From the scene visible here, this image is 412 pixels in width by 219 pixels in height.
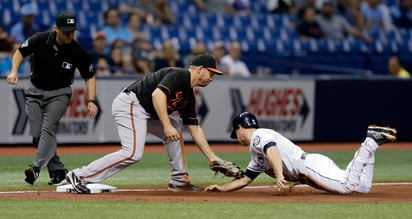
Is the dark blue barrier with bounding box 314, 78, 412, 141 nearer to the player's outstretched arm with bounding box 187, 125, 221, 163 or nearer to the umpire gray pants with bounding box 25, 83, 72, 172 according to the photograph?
the umpire gray pants with bounding box 25, 83, 72, 172

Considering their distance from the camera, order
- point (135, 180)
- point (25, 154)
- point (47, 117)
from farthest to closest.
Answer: point (25, 154) < point (135, 180) < point (47, 117)

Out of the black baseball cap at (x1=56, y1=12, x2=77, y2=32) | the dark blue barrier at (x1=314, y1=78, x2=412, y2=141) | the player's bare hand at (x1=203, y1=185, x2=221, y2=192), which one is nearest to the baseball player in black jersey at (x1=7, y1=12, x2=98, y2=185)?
the black baseball cap at (x1=56, y1=12, x2=77, y2=32)

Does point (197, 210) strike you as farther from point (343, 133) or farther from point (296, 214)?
point (343, 133)

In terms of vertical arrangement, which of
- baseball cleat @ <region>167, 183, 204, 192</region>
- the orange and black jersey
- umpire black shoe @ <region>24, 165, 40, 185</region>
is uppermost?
the orange and black jersey

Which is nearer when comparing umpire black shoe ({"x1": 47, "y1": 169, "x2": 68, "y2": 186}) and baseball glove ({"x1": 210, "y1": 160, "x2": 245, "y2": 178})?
baseball glove ({"x1": 210, "y1": 160, "x2": 245, "y2": 178})

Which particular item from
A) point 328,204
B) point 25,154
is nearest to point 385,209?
point 328,204

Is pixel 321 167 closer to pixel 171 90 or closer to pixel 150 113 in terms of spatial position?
pixel 171 90
